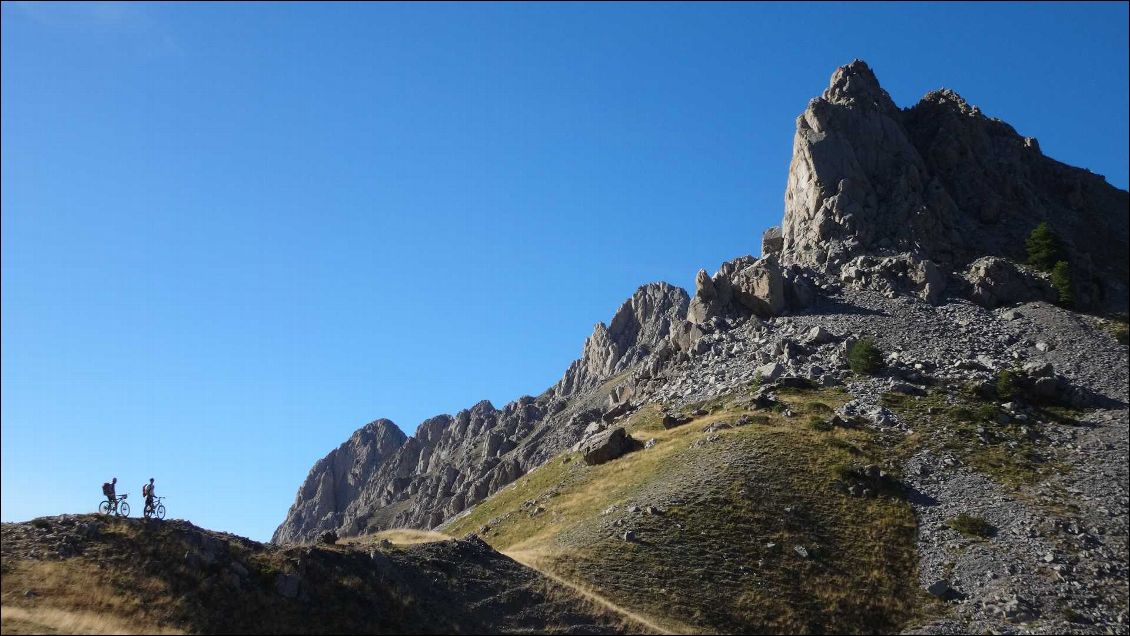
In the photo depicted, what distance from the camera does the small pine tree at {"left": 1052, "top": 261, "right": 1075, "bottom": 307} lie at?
94.4 meters

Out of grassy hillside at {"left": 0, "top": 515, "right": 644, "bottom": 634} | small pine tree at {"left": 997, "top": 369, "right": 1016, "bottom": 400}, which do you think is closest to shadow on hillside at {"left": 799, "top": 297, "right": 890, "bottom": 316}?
small pine tree at {"left": 997, "top": 369, "right": 1016, "bottom": 400}

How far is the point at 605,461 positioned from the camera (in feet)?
272

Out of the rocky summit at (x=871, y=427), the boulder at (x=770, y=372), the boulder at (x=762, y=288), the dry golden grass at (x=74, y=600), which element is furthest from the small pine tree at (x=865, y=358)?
the dry golden grass at (x=74, y=600)

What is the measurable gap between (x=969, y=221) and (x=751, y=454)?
6577 cm

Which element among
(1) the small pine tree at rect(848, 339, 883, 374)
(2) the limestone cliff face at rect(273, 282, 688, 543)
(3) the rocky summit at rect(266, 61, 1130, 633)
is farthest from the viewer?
(2) the limestone cliff face at rect(273, 282, 688, 543)

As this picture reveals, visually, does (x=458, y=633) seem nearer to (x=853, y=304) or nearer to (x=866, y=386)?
(x=866, y=386)

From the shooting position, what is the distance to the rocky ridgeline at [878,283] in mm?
86562

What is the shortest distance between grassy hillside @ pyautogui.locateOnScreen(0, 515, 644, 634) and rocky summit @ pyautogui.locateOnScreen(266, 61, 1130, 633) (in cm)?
525

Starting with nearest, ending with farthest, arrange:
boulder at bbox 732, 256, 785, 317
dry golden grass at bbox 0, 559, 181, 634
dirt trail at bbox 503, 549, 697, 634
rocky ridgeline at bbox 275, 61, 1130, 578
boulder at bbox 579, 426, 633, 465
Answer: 1. dry golden grass at bbox 0, 559, 181, 634
2. dirt trail at bbox 503, 549, 697, 634
3. boulder at bbox 579, 426, 633, 465
4. rocky ridgeline at bbox 275, 61, 1130, 578
5. boulder at bbox 732, 256, 785, 317

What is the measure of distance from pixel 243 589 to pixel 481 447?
11029 cm

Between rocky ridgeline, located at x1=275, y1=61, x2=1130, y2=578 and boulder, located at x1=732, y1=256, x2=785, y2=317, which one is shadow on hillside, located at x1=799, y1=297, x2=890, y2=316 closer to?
rocky ridgeline, located at x1=275, y1=61, x2=1130, y2=578

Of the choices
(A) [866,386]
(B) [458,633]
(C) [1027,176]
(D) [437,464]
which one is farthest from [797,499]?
(D) [437,464]

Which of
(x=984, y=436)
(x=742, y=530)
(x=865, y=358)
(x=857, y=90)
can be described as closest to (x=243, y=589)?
(x=742, y=530)

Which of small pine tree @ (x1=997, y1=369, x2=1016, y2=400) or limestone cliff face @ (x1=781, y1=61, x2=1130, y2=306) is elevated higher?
limestone cliff face @ (x1=781, y1=61, x2=1130, y2=306)
